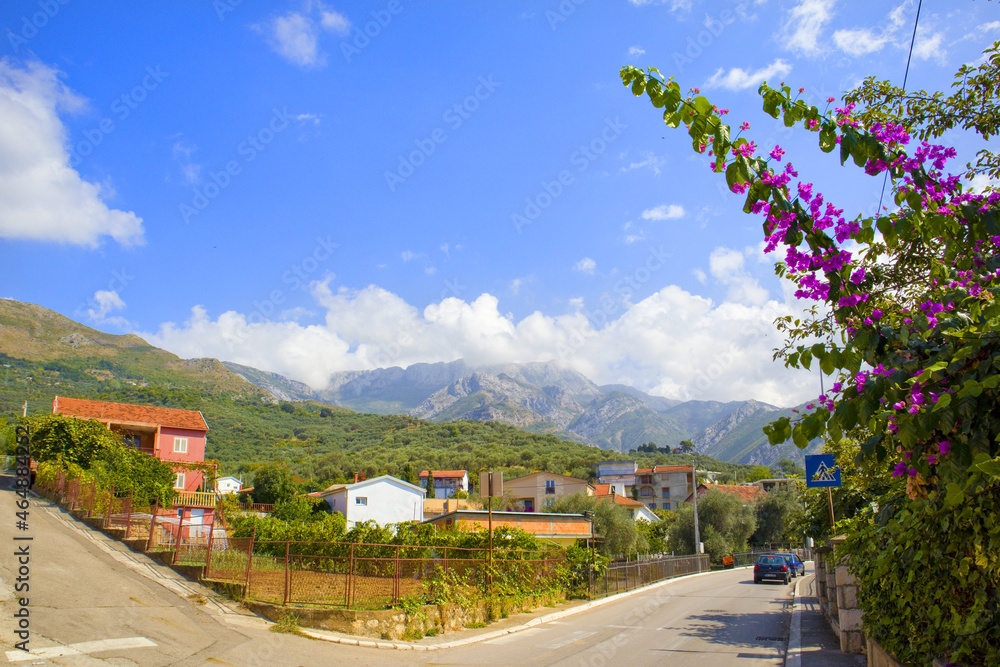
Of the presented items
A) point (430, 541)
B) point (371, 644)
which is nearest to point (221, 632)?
point (371, 644)

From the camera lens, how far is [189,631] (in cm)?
1002

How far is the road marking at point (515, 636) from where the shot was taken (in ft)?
42.4

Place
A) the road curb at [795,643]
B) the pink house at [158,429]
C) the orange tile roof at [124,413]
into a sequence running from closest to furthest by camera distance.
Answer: the road curb at [795,643]
the orange tile roof at [124,413]
the pink house at [158,429]

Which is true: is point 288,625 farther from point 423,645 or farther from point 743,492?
point 743,492

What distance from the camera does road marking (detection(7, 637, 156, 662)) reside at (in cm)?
754

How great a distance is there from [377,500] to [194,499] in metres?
21.2

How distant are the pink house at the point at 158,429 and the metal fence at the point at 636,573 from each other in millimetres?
26305

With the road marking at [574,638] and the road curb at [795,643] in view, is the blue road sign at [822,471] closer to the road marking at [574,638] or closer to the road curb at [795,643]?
the road curb at [795,643]

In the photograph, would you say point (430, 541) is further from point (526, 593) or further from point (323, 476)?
point (323, 476)

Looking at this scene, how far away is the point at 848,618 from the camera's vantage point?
10.6 m

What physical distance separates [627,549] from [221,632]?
3899 cm

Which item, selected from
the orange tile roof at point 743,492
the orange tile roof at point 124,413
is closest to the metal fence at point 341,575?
the orange tile roof at point 124,413

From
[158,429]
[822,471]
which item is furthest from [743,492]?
[822,471]

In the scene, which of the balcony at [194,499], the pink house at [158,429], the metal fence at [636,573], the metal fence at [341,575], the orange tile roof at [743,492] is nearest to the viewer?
the metal fence at [341,575]
